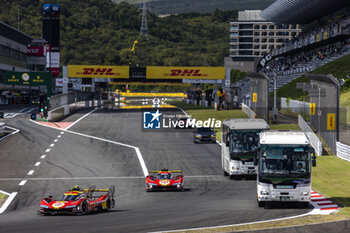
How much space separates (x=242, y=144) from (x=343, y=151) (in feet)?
37.4

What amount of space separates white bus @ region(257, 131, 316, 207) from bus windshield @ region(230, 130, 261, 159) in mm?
6412

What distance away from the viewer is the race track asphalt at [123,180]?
19.3 m

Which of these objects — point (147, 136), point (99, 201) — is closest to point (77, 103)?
point (147, 136)

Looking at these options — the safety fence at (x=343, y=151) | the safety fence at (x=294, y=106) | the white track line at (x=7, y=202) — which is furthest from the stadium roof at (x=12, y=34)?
the white track line at (x=7, y=202)

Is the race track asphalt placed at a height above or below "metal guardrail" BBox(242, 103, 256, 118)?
below

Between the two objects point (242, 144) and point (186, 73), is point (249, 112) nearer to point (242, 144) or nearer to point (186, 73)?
point (186, 73)

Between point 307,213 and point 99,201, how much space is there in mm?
7288

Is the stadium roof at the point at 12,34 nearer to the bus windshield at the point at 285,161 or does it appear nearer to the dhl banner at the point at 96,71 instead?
the dhl banner at the point at 96,71

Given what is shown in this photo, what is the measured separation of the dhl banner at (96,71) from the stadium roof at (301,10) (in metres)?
40.2

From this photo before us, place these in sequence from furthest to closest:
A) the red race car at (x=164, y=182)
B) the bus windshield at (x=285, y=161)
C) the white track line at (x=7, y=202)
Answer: the red race car at (x=164, y=182), the white track line at (x=7, y=202), the bus windshield at (x=285, y=161)

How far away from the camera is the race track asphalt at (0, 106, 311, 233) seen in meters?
19.3

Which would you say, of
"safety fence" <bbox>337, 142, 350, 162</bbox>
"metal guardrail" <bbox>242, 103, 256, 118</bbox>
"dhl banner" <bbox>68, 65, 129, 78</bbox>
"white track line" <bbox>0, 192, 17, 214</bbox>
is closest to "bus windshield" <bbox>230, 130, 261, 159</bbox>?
"safety fence" <bbox>337, 142, 350, 162</bbox>

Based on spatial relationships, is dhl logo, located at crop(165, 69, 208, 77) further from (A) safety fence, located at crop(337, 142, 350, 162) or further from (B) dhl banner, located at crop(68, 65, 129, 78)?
(A) safety fence, located at crop(337, 142, 350, 162)

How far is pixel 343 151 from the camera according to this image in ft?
126
